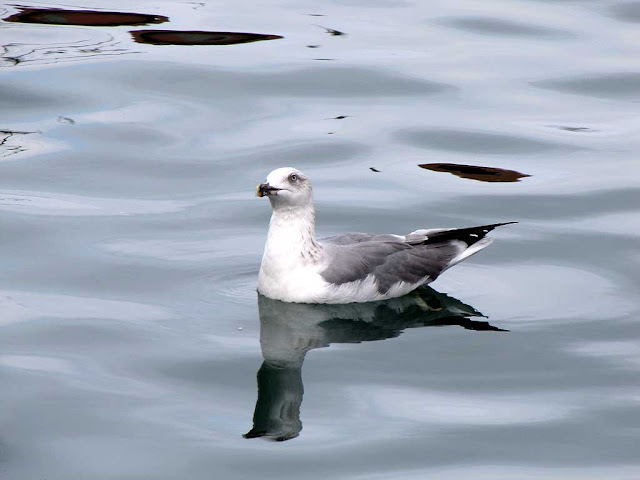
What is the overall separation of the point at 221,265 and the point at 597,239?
139 inches

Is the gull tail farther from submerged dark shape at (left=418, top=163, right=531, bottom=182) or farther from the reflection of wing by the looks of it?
submerged dark shape at (left=418, top=163, right=531, bottom=182)

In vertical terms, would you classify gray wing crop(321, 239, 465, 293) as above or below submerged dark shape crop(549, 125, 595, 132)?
above

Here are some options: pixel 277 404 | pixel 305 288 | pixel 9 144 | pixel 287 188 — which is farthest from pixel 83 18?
pixel 277 404

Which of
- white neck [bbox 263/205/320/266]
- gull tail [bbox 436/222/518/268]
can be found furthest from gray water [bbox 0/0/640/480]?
white neck [bbox 263/205/320/266]

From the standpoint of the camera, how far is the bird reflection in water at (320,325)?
8625 millimetres

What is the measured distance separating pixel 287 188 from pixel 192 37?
28.4ft

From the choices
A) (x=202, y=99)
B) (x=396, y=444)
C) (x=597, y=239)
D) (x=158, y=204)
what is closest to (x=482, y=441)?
(x=396, y=444)

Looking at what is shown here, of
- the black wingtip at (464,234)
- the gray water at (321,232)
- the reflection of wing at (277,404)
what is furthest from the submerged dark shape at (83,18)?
the reflection of wing at (277,404)

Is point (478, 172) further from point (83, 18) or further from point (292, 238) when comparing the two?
point (83, 18)

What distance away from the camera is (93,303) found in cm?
991

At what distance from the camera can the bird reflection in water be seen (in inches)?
340

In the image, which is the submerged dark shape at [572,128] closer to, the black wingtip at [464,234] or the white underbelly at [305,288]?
the black wingtip at [464,234]

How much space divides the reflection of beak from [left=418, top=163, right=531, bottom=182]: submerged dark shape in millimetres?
4048

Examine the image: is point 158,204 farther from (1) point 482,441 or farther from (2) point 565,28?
(2) point 565,28
